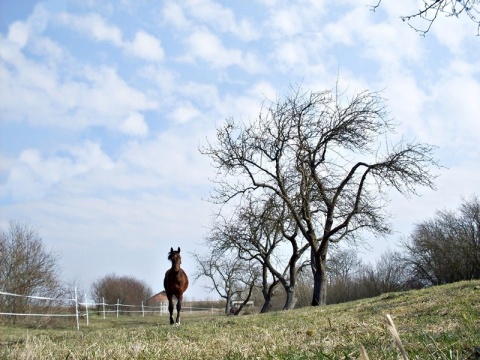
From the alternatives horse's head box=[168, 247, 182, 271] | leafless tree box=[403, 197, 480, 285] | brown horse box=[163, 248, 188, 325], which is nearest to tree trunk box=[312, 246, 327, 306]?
brown horse box=[163, 248, 188, 325]

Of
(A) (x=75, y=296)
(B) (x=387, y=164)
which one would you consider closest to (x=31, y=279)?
(A) (x=75, y=296)

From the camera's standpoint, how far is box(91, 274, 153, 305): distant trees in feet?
194

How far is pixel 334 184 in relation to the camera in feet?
83.1

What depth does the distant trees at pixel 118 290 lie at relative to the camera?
59.2 meters

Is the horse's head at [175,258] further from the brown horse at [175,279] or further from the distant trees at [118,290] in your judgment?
the distant trees at [118,290]

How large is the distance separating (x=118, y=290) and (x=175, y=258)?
4603cm

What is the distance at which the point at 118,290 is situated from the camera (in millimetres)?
60750

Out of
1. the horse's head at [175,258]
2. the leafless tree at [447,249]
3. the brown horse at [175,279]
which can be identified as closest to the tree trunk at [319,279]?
the brown horse at [175,279]

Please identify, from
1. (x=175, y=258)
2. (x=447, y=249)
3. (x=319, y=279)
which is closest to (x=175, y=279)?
(x=175, y=258)

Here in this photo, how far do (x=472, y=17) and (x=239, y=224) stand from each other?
2374 cm

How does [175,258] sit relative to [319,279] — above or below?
above

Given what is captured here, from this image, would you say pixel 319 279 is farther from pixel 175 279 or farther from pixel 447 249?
pixel 447 249

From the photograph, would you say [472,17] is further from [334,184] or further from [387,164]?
[334,184]

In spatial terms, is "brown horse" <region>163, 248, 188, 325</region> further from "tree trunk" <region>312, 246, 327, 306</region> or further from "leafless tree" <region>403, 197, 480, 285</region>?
"leafless tree" <region>403, 197, 480, 285</region>
